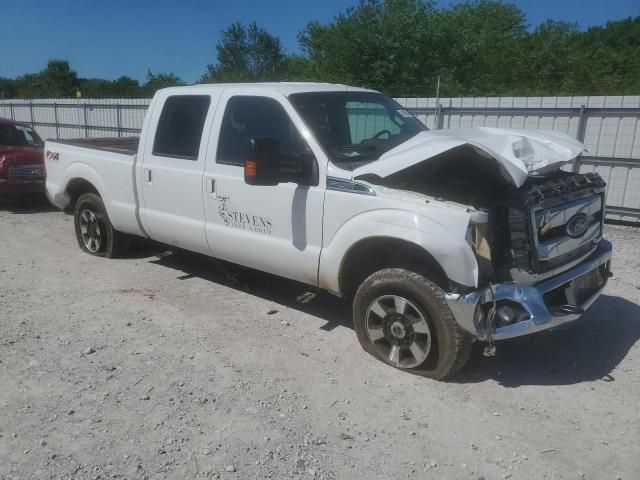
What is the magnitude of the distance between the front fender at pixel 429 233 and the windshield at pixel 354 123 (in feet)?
1.72

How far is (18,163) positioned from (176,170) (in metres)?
6.00

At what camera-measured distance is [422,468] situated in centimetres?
300

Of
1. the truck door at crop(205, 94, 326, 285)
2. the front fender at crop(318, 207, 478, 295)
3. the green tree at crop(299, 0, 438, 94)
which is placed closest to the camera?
the front fender at crop(318, 207, 478, 295)

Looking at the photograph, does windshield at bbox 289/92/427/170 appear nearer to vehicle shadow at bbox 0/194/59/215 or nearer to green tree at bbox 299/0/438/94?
vehicle shadow at bbox 0/194/59/215

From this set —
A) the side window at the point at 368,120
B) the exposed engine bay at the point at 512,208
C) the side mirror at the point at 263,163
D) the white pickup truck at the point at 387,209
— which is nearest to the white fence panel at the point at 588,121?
the white pickup truck at the point at 387,209

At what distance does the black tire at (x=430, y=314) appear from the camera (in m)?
3.64

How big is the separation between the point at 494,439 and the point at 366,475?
850 millimetres

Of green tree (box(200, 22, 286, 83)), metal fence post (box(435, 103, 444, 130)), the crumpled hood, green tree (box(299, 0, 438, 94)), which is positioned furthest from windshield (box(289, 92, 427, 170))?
green tree (box(200, 22, 286, 83))

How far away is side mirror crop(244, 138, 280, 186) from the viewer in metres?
4.00

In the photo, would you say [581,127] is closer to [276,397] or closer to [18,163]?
[276,397]

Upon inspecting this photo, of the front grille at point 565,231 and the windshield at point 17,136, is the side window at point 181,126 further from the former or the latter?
the windshield at point 17,136

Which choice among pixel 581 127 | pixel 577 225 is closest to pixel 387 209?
pixel 577 225

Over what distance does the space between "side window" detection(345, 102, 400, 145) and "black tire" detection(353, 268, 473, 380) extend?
144cm

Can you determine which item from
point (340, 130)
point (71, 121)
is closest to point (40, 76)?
point (71, 121)
